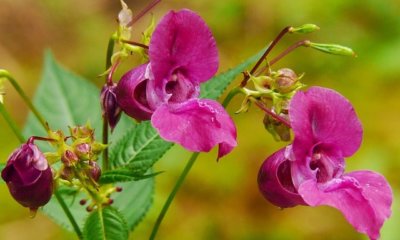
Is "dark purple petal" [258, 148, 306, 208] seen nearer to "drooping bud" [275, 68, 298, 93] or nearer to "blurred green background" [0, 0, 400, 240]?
"drooping bud" [275, 68, 298, 93]

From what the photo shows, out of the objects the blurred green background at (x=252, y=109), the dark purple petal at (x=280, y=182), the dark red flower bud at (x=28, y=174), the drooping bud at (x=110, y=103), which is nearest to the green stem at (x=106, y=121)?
the drooping bud at (x=110, y=103)

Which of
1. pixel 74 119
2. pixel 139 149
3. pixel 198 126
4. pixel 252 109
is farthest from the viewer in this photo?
pixel 252 109

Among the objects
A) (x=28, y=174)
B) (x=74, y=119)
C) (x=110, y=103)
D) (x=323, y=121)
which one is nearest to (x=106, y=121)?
(x=110, y=103)

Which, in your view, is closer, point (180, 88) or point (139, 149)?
point (180, 88)

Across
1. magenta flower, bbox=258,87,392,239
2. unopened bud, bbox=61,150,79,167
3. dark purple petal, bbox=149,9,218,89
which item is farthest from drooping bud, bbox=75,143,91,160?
magenta flower, bbox=258,87,392,239

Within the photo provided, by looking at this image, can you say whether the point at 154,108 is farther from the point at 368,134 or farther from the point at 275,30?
the point at 275,30

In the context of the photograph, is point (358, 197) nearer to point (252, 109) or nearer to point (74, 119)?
point (74, 119)
